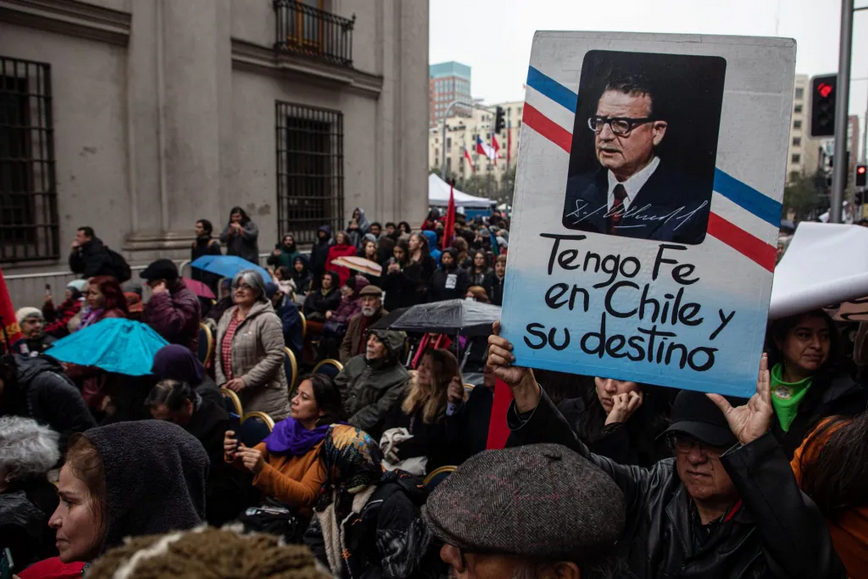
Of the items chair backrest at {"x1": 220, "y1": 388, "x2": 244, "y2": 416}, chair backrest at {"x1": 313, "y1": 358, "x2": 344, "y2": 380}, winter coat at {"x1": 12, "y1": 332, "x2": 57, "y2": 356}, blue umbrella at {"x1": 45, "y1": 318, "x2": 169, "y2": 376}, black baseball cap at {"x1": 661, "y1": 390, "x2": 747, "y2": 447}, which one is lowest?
chair backrest at {"x1": 313, "y1": 358, "x2": 344, "y2": 380}

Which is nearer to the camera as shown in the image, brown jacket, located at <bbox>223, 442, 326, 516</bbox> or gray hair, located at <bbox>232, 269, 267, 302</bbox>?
brown jacket, located at <bbox>223, 442, 326, 516</bbox>

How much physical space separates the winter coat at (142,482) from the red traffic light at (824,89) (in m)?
11.4

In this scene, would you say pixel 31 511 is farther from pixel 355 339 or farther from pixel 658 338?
pixel 355 339

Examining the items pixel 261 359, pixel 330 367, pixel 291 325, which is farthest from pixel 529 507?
pixel 291 325

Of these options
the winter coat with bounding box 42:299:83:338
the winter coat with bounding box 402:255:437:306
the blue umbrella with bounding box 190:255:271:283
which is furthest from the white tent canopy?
the winter coat with bounding box 42:299:83:338

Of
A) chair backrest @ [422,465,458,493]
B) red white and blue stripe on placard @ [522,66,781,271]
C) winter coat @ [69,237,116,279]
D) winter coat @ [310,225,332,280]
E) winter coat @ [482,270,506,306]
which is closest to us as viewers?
red white and blue stripe on placard @ [522,66,781,271]

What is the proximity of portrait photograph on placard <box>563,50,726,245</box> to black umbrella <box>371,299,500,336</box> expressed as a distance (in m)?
3.30

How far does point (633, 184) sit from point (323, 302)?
23.5 feet

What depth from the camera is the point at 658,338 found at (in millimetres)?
2264

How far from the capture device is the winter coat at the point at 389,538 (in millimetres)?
3281

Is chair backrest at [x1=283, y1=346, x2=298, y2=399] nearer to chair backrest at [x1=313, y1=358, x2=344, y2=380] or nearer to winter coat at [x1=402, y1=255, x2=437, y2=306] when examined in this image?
chair backrest at [x1=313, y1=358, x2=344, y2=380]

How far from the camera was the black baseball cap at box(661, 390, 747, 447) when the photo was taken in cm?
223

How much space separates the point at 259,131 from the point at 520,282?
571 inches

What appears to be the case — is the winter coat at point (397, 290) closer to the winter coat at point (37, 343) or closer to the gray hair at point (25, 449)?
the winter coat at point (37, 343)
